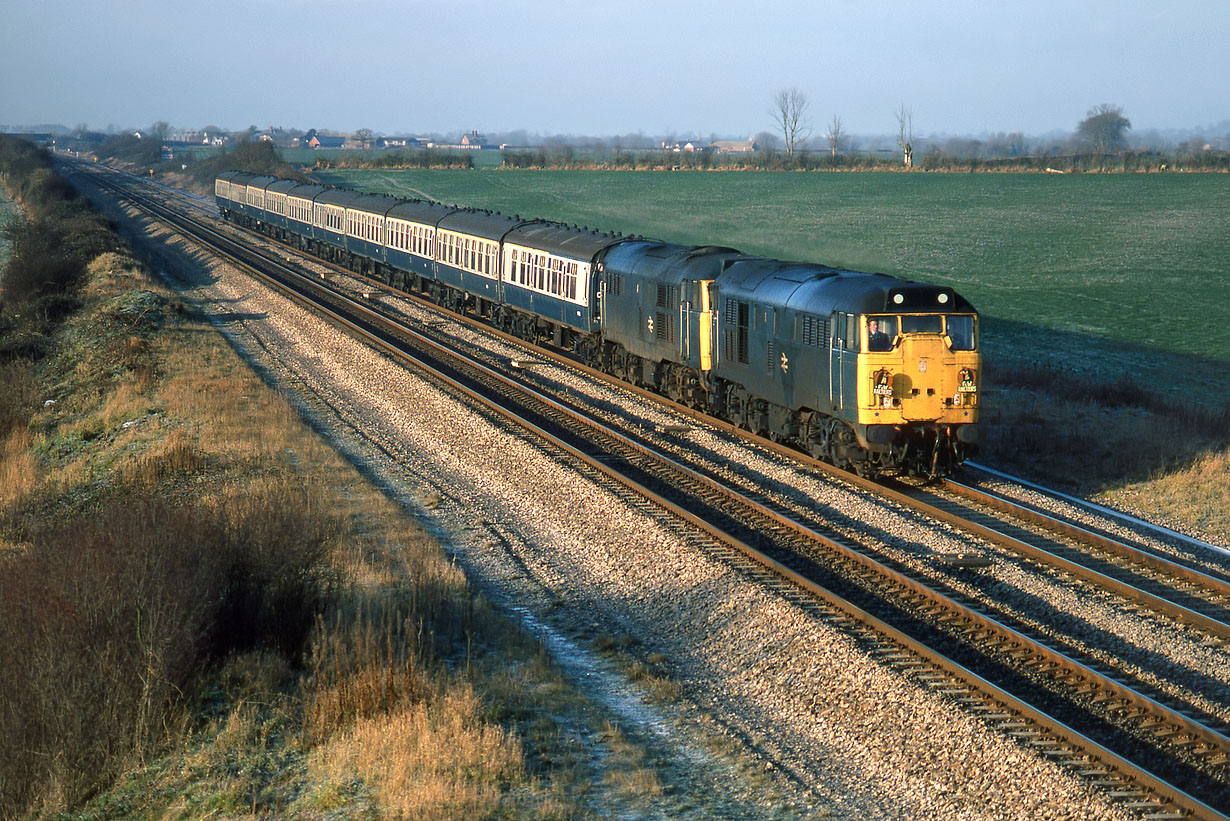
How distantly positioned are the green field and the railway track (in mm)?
16196

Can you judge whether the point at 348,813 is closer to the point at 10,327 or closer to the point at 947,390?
the point at 947,390

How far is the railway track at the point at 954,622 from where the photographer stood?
30.0 ft

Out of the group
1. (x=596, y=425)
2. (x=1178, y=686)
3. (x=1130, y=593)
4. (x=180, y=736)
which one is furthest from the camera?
(x=596, y=425)

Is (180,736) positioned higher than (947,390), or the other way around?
(947,390)

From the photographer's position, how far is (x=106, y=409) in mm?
25422

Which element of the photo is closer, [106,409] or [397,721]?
[397,721]

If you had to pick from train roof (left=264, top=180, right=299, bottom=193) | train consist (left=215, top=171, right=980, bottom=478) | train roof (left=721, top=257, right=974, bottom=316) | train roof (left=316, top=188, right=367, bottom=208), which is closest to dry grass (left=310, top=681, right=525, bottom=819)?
train consist (left=215, top=171, right=980, bottom=478)

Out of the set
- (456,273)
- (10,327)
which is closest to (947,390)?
(456,273)

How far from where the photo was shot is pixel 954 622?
12375 mm

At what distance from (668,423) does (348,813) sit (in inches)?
616

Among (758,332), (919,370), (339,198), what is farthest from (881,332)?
(339,198)

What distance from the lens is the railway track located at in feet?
30.0

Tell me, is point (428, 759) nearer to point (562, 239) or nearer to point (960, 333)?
point (960, 333)

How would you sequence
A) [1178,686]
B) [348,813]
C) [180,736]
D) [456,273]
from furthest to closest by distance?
[456,273] → [1178,686] → [180,736] → [348,813]
